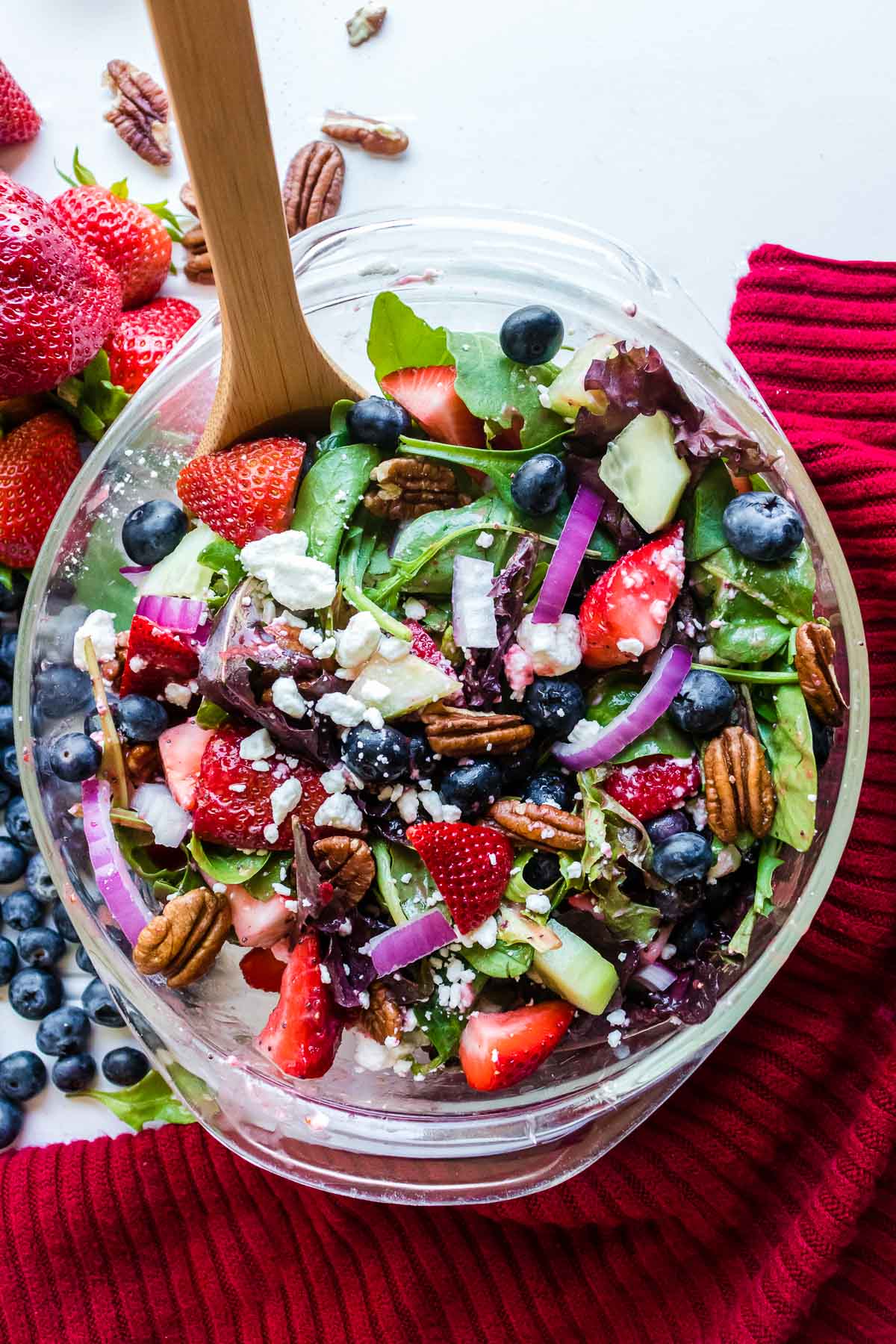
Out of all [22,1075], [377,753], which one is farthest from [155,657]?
[22,1075]

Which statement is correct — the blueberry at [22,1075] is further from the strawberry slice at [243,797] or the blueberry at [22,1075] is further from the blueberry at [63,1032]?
the strawberry slice at [243,797]

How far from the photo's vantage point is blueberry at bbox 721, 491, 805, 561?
125 cm

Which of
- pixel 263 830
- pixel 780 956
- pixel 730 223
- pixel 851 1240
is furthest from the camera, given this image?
pixel 730 223

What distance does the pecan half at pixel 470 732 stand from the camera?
127 centimetres

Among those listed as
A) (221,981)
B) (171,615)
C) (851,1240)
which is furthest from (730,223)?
(851,1240)

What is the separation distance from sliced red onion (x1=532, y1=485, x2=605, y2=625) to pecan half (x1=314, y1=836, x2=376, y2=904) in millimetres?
328

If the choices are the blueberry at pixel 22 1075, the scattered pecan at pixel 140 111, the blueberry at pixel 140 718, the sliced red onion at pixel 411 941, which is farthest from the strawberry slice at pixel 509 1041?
the scattered pecan at pixel 140 111

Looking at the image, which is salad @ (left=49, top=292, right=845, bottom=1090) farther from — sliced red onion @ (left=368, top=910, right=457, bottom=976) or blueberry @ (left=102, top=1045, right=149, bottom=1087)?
blueberry @ (left=102, top=1045, right=149, bottom=1087)

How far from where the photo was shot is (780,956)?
1445 millimetres

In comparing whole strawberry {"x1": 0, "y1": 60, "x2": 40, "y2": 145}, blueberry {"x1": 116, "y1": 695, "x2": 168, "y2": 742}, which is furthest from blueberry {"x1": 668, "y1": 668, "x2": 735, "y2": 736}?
whole strawberry {"x1": 0, "y1": 60, "x2": 40, "y2": 145}

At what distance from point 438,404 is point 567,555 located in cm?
25

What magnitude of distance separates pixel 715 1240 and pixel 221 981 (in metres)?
0.82

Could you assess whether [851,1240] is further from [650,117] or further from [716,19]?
[716,19]

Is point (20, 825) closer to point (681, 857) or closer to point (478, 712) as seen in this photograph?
point (478, 712)
